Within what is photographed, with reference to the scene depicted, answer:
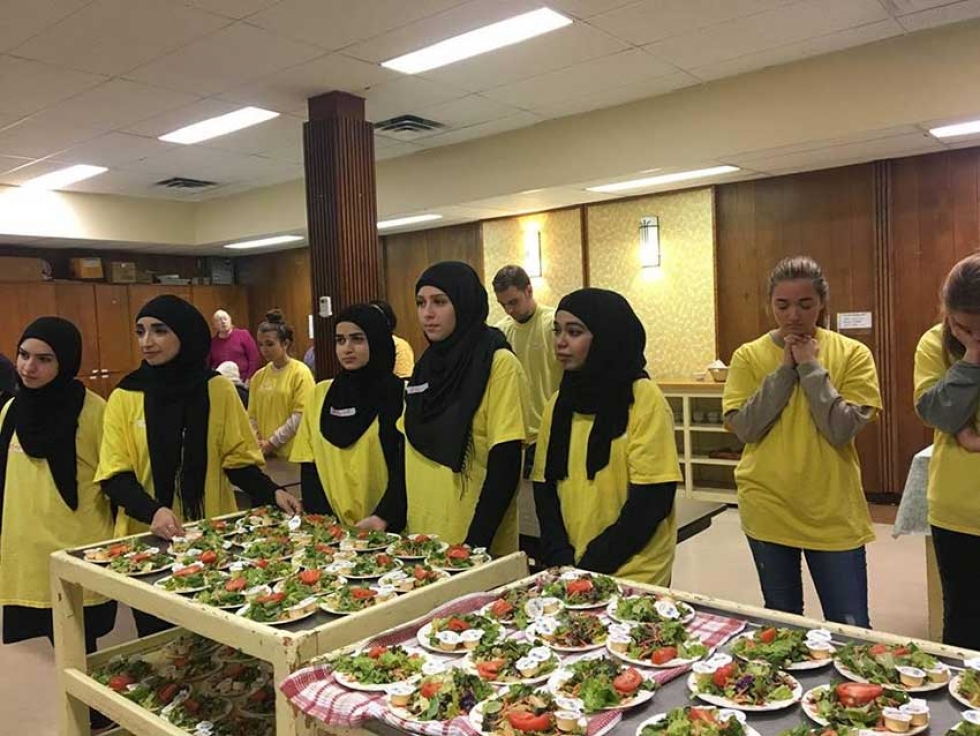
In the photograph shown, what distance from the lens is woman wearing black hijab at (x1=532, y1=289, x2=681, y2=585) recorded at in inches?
72.6

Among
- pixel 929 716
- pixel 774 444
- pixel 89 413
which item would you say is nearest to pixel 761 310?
pixel 774 444

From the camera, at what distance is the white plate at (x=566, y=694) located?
1.17m

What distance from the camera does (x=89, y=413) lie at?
8.66 ft

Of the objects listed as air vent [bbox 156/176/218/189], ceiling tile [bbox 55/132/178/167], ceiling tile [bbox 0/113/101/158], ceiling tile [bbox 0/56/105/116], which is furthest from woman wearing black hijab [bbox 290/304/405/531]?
air vent [bbox 156/176/218/189]

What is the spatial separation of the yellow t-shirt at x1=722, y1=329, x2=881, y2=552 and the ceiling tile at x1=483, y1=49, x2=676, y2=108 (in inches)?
96.1

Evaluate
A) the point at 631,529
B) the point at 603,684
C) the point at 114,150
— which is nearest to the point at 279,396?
the point at 114,150

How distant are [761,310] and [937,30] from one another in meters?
2.11

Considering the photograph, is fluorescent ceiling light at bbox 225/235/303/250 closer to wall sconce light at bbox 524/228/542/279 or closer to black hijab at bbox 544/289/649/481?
wall sconce light at bbox 524/228/542/279

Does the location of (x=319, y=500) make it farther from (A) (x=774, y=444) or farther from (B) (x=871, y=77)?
(B) (x=871, y=77)

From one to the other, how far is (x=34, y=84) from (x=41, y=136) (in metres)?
1.10

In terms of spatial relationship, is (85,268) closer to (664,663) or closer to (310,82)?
(310,82)

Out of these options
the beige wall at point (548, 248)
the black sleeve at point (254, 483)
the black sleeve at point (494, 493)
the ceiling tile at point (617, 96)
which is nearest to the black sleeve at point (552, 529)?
the black sleeve at point (494, 493)

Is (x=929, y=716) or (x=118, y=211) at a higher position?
(x=118, y=211)

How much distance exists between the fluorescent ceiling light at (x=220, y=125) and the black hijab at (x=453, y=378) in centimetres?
300
